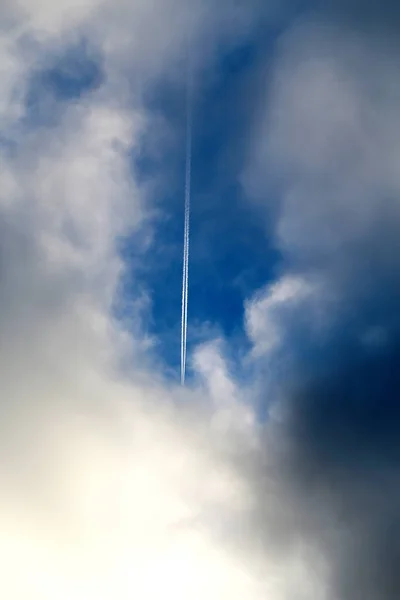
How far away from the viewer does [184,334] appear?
148 m

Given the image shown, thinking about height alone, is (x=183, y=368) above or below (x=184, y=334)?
below

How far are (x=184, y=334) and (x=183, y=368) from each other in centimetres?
1478

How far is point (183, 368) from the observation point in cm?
15112
